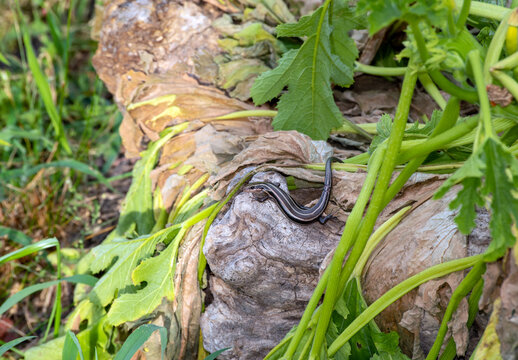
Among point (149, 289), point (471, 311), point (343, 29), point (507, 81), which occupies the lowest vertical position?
point (149, 289)

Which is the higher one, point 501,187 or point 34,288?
point 501,187

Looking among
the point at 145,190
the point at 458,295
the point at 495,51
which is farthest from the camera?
the point at 145,190

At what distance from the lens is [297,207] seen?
2469 mm

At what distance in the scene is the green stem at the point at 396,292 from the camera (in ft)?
6.04

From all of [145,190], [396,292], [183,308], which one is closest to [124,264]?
[183,308]

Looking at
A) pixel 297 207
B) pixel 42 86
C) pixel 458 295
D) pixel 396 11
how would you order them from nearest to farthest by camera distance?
pixel 396 11 < pixel 458 295 < pixel 297 207 < pixel 42 86

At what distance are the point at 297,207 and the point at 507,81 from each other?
1.17 metres

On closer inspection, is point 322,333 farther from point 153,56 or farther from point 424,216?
point 153,56

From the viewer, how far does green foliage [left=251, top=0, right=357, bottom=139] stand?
252 centimetres

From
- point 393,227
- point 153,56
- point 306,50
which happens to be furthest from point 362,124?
point 153,56

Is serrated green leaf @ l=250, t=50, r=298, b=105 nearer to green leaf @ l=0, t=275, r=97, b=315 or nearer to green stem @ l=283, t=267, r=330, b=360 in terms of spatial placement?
green stem @ l=283, t=267, r=330, b=360

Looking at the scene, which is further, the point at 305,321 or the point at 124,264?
the point at 124,264

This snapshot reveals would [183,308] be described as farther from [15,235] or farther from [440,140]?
[15,235]

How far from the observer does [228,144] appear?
120 inches
